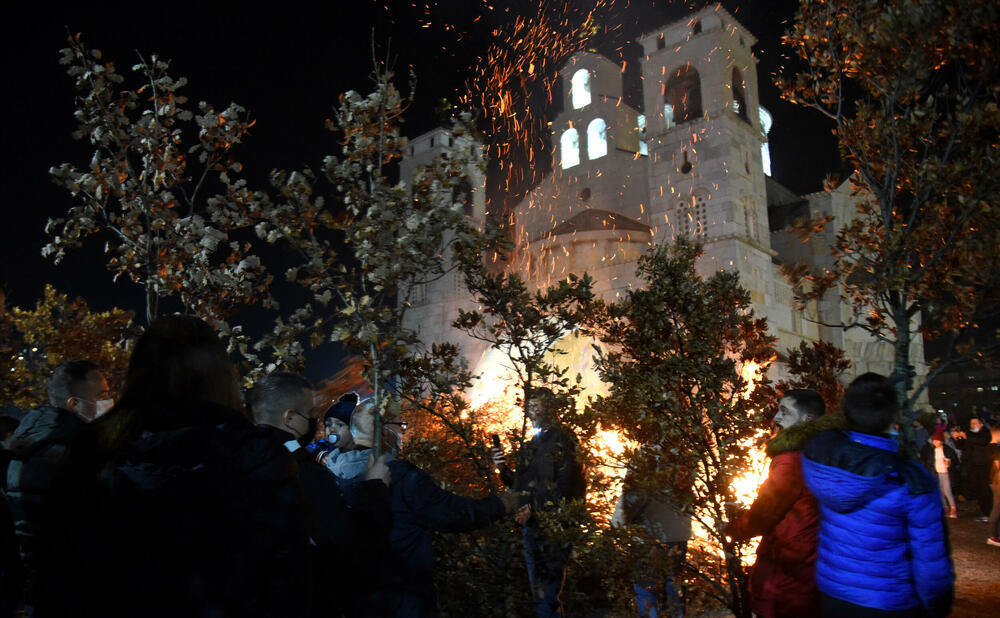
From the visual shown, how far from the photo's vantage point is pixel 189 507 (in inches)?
68.6

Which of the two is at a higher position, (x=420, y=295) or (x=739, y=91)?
(x=739, y=91)

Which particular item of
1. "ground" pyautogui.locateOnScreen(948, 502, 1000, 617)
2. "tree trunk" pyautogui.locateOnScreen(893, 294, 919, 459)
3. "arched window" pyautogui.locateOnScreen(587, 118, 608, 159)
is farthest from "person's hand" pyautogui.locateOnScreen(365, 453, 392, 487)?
"arched window" pyautogui.locateOnScreen(587, 118, 608, 159)

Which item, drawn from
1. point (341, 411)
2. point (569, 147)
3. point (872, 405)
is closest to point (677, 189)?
point (569, 147)

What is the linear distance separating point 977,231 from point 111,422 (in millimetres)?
7065

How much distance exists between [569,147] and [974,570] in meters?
34.3

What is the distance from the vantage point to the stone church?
2867cm

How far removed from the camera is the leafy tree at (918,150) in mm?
5711

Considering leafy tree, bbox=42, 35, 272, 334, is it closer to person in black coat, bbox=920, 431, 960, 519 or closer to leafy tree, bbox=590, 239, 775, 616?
leafy tree, bbox=590, 239, 775, 616

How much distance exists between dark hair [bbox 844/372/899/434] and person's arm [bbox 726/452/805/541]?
0.37 meters

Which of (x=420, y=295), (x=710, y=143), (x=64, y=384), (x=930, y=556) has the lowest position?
(x=930, y=556)

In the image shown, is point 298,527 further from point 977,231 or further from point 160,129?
point 977,231

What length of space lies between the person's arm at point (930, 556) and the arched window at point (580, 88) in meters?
39.4

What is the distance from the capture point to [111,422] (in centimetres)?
183

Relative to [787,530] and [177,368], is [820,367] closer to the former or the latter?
[787,530]
